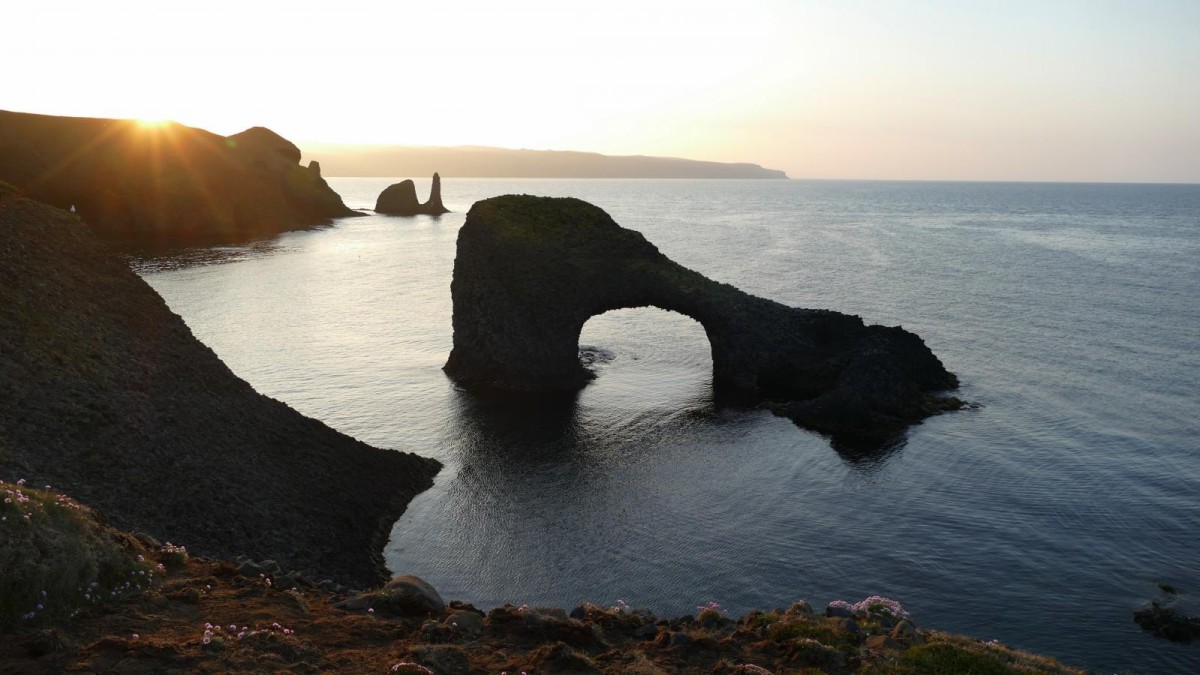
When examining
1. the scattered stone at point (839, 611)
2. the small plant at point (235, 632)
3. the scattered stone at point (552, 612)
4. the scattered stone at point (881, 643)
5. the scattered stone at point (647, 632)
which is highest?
the small plant at point (235, 632)

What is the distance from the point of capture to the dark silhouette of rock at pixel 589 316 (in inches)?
A: 2210

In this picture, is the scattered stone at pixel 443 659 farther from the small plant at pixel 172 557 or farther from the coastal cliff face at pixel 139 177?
the coastal cliff face at pixel 139 177

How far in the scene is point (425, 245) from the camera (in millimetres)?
158625

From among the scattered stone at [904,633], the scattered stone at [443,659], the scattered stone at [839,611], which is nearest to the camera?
the scattered stone at [443,659]

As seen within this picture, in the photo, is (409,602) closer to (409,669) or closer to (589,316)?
(409,669)

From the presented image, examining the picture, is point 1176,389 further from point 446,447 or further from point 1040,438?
point 446,447

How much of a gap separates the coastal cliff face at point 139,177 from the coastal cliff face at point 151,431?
126458 millimetres

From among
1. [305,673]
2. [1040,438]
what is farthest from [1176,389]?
[305,673]

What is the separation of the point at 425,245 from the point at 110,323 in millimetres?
129927

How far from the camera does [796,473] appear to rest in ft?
135

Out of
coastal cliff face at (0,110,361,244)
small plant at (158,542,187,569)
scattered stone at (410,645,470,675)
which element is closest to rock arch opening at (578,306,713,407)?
small plant at (158,542,187,569)

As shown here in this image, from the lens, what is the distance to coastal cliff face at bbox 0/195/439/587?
24922 millimetres

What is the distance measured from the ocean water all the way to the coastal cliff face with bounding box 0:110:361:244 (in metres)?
75.8

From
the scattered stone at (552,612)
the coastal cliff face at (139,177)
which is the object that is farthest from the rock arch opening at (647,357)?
the coastal cliff face at (139,177)
